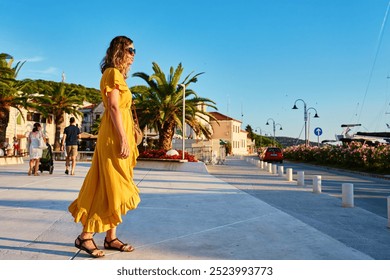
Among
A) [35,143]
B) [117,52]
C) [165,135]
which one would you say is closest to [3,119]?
[165,135]

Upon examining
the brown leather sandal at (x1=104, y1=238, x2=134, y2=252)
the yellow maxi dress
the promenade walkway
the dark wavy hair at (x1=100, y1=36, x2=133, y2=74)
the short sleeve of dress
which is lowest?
the promenade walkway

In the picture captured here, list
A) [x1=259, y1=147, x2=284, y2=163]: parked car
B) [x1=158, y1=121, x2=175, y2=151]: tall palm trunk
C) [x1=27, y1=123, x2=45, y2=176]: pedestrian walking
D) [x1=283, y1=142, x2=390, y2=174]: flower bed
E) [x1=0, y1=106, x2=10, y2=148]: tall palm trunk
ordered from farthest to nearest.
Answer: [x1=259, y1=147, x2=284, y2=163]: parked car, [x1=0, y1=106, x2=10, y2=148]: tall palm trunk, [x1=158, y1=121, x2=175, y2=151]: tall palm trunk, [x1=283, y1=142, x2=390, y2=174]: flower bed, [x1=27, y1=123, x2=45, y2=176]: pedestrian walking

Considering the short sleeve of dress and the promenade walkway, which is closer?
the short sleeve of dress

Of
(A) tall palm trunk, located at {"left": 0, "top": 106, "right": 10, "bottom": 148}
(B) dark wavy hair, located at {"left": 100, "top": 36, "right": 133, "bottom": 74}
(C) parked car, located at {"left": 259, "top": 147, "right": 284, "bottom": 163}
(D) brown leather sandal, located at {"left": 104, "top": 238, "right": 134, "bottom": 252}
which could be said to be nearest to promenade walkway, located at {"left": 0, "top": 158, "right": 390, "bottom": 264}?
(D) brown leather sandal, located at {"left": 104, "top": 238, "right": 134, "bottom": 252}

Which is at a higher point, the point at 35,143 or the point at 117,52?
the point at 117,52

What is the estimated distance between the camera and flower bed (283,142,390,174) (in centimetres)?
2058

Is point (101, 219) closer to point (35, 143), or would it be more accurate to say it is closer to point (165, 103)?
point (35, 143)

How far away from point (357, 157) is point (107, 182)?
22767 millimetres

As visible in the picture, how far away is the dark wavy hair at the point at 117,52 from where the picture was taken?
3.52 metres

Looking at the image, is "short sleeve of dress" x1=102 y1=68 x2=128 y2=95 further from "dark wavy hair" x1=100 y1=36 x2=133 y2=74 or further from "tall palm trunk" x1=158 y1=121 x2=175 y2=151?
"tall palm trunk" x1=158 y1=121 x2=175 y2=151

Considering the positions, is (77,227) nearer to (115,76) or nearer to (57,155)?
(115,76)

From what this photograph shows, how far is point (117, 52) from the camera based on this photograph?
3.52 meters

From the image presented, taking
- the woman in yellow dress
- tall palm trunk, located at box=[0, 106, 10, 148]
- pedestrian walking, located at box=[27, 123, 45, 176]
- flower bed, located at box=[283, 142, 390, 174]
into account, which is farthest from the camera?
tall palm trunk, located at box=[0, 106, 10, 148]

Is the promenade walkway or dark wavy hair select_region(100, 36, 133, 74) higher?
dark wavy hair select_region(100, 36, 133, 74)
